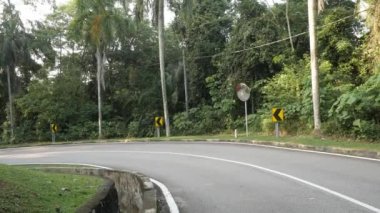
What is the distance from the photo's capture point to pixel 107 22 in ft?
120

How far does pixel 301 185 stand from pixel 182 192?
2650 mm

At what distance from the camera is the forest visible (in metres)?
25.4

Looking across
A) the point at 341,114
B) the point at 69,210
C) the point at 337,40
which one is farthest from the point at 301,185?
the point at 337,40

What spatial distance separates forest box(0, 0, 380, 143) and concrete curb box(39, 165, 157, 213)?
1026 cm

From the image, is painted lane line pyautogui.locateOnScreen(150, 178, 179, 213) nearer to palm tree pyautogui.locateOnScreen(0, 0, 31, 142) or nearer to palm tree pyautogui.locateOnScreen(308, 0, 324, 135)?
palm tree pyautogui.locateOnScreen(308, 0, 324, 135)

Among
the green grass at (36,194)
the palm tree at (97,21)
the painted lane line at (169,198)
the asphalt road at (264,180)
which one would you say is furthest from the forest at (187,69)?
the green grass at (36,194)

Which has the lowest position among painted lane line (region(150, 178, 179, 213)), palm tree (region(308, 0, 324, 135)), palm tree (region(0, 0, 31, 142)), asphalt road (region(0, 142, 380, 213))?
painted lane line (region(150, 178, 179, 213))

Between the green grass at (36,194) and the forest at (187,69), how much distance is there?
12.7 metres

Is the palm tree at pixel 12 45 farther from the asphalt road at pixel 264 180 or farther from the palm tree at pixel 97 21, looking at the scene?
the asphalt road at pixel 264 180

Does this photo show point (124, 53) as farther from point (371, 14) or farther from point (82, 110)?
point (371, 14)

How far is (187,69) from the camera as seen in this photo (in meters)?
40.0

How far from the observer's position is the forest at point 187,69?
25391 mm

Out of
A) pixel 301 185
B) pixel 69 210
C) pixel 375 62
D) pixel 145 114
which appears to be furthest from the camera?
pixel 145 114

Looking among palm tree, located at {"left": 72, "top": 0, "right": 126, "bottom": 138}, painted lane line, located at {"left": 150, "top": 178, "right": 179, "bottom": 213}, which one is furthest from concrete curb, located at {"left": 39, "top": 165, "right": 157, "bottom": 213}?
palm tree, located at {"left": 72, "top": 0, "right": 126, "bottom": 138}
